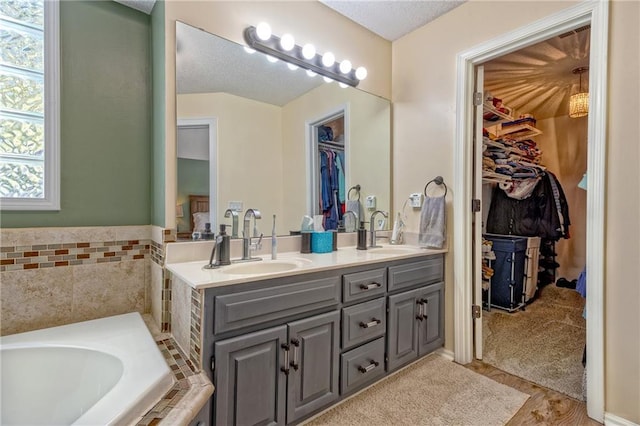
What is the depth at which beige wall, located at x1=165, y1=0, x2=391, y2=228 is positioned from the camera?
161 cm

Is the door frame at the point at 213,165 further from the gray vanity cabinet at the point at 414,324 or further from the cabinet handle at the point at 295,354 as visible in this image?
the gray vanity cabinet at the point at 414,324

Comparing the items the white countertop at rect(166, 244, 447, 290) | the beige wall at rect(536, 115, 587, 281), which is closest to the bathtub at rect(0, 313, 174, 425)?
the white countertop at rect(166, 244, 447, 290)

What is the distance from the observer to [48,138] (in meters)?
1.56

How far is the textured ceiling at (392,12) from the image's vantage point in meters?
2.15

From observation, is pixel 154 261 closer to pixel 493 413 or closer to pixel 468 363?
pixel 493 413

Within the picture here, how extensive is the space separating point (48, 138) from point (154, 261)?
0.82m

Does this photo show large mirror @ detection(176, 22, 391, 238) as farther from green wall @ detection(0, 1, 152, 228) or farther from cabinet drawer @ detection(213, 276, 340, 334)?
cabinet drawer @ detection(213, 276, 340, 334)

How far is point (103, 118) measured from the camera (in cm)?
172

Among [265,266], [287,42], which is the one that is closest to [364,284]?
[265,266]

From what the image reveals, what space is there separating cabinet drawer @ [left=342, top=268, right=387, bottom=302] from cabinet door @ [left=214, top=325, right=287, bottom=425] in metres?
0.41

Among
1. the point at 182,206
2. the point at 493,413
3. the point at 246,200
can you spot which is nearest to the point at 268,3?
the point at 246,200

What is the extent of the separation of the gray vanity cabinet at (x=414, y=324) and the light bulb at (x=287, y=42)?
1717 millimetres

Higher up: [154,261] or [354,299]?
[154,261]

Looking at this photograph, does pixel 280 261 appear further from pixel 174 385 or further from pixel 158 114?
pixel 158 114
